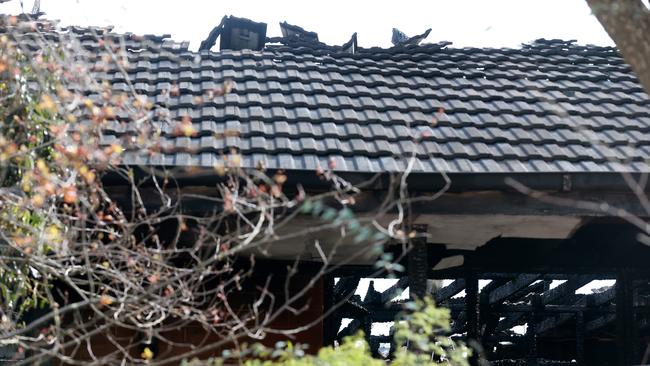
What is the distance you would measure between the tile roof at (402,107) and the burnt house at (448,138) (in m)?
0.02

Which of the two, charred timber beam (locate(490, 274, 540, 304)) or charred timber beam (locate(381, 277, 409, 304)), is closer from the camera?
charred timber beam (locate(490, 274, 540, 304))

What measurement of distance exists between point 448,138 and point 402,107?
0.76m

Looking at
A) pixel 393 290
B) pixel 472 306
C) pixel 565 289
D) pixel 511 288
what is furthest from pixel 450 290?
pixel 472 306

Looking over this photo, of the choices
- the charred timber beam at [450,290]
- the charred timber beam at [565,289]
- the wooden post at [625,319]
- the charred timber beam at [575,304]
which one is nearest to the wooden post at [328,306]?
the wooden post at [625,319]

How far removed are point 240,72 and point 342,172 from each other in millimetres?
2504

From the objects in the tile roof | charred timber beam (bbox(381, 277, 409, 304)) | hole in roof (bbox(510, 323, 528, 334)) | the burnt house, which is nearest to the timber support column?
the burnt house

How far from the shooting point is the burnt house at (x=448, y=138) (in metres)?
6.27

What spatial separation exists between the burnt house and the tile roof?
17mm

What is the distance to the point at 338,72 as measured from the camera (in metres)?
8.45

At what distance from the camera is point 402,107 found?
7523mm

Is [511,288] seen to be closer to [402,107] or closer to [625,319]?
[625,319]

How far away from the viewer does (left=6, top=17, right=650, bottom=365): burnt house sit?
6.27 meters

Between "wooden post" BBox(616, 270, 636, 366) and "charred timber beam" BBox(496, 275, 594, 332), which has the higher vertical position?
"charred timber beam" BBox(496, 275, 594, 332)

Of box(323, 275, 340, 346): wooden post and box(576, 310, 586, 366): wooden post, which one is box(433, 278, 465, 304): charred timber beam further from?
box(323, 275, 340, 346): wooden post
